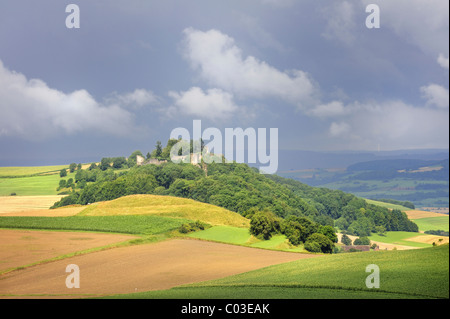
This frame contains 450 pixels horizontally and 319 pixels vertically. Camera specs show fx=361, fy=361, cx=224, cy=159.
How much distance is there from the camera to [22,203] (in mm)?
63781

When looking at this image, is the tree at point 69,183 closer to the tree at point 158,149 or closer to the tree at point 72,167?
the tree at point 72,167

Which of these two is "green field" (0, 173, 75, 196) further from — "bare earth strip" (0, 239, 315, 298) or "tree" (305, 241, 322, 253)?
"tree" (305, 241, 322, 253)

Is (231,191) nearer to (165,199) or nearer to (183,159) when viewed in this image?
(165,199)

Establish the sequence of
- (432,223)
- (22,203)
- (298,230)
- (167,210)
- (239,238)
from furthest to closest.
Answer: (432,223) → (22,203) → (167,210) → (239,238) → (298,230)

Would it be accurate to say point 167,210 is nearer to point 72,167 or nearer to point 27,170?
point 27,170

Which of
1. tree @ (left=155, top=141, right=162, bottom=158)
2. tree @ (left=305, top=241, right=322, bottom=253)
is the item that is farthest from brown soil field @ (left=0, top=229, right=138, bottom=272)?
tree @ (left=155, top=141, right=162, bottom=158)

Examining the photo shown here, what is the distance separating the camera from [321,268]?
86.5 ft

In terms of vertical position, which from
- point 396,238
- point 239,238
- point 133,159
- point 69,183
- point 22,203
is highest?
point 133,159

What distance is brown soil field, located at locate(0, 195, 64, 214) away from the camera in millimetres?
58484

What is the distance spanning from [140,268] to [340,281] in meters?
17.4

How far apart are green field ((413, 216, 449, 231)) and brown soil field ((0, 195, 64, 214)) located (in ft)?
366

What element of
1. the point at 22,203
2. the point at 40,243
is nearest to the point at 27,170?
the point at 22,203

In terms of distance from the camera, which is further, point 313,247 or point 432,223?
point 432,223

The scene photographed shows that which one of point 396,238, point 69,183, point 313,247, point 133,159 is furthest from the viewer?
point 133,159
